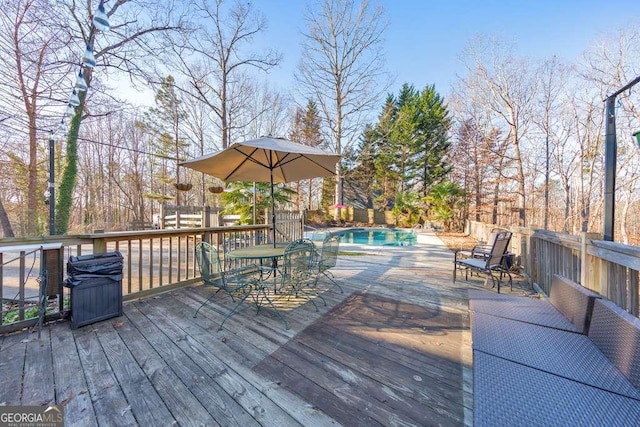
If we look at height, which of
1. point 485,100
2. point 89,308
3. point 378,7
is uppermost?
point 378,7

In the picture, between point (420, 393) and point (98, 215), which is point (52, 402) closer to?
point (420, 393)

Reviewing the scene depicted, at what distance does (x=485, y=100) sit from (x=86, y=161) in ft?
70.1

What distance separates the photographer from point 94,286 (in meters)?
2.68

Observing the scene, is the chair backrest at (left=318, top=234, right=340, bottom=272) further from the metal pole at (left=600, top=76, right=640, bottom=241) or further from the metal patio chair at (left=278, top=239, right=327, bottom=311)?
the metal pole at (left=600, top=76, right=640, bottom=241)

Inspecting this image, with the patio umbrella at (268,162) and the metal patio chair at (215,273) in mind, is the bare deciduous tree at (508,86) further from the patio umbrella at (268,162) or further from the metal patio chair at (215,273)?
the metal patio chair at (215,273)

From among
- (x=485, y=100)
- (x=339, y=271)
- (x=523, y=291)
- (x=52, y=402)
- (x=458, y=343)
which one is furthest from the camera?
(x=485, y=100)

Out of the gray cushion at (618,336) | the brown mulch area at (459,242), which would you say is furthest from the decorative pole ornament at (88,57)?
the brown mulch area at (459,242)

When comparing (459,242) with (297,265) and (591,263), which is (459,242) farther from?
(297,265)

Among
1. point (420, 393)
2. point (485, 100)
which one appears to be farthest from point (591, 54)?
point (420, 393)

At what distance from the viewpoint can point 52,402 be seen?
160 cm

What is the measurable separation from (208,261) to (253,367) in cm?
138

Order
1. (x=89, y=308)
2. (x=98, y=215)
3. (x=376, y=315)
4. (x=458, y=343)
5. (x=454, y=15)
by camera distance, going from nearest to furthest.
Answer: (x=458, y=343) → (x=89, y=308) → (x=376, y=315) → (x=454, y=15) → (x=98, y=215)

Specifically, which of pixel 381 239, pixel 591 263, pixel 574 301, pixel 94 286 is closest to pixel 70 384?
pixel 94 286

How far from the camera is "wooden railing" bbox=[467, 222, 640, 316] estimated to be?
1881 mm
